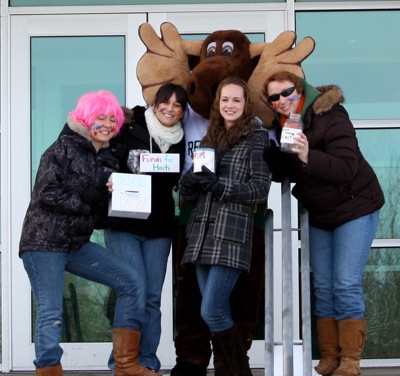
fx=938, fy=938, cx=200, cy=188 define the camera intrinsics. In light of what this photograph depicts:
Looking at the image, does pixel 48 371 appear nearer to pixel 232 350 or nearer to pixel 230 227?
pixel 232 350

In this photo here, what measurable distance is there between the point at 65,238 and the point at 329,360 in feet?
5.18

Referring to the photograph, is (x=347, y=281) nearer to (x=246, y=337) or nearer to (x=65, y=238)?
(x=246, y=337)

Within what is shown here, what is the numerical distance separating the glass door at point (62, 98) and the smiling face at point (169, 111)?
1.35 metres

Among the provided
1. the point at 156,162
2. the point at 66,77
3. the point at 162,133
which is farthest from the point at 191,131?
the point at 66,77

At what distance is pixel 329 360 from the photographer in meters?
5.12

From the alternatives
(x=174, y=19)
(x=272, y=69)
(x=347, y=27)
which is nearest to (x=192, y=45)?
(x=272, y=69)

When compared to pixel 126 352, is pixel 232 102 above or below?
above

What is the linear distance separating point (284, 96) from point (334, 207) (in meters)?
0.66

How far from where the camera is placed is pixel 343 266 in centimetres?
499

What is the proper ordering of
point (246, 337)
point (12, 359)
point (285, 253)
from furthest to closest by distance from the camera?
point (12, 359) → point (246, 337) → point (285, 253)

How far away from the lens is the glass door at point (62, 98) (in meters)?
6.56

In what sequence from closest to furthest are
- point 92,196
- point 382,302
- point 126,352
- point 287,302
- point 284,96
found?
point 287,302 → point 92,196 → point 284,96 → point 126,352 → point 382,302

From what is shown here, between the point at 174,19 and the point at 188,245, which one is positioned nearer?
the point at 188,245

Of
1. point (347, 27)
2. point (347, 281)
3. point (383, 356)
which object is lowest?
point (383, 356)
